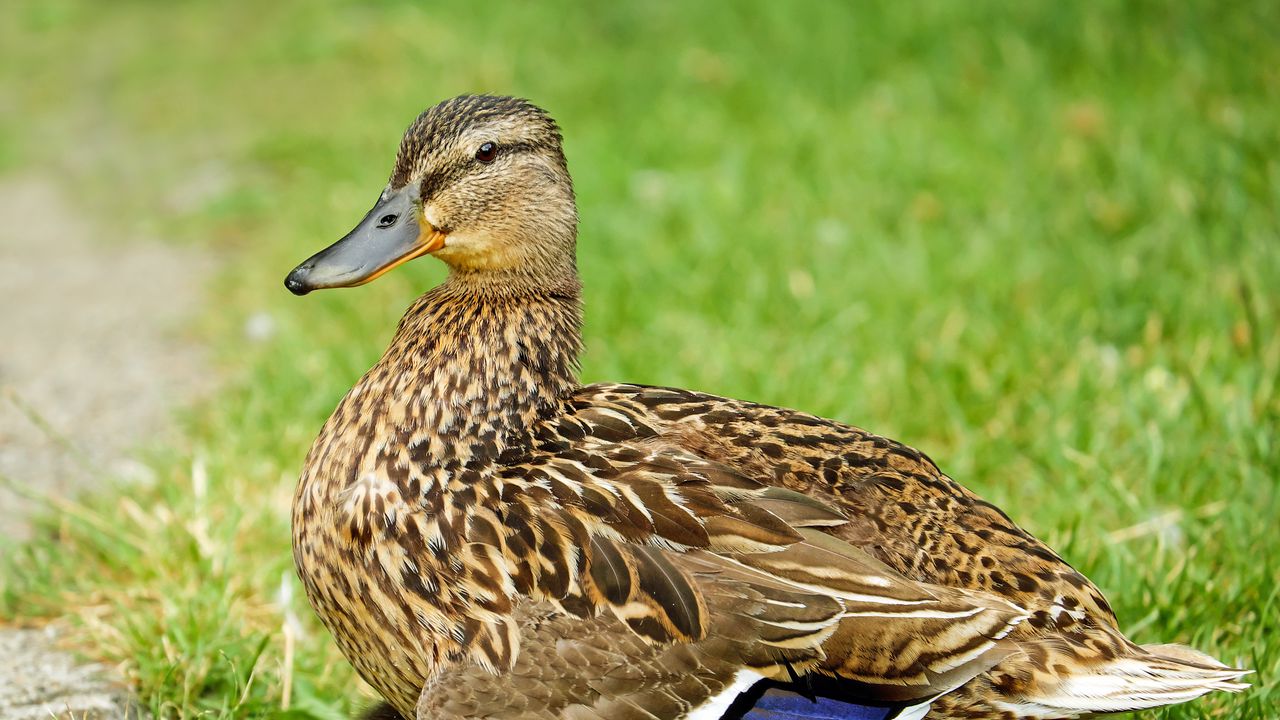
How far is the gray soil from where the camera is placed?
3080 millimetres

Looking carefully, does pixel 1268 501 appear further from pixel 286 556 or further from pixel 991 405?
pixel 286 556

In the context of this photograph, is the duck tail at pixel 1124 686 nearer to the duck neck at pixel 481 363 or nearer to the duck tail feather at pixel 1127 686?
the duck tail feather at pixel 1127 686

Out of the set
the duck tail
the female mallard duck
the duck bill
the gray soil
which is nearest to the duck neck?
the female mallard duck

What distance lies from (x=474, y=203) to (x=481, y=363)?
0.37 m

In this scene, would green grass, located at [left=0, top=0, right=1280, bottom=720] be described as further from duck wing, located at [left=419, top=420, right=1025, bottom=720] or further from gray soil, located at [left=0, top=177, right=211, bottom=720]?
duck wing, located at [left=419, top=420, right=1025, bottom=720]

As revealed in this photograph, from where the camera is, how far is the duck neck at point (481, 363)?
107 inches

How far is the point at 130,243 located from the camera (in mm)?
6777

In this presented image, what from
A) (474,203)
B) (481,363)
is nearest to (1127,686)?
(481,363)

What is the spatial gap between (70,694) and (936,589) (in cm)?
189

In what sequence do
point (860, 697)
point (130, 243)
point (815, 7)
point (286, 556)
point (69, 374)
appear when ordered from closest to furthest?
1. point (860, 697)
2. point (286, 556)
3. point (69, 374)
4. point (130, 243)
5. point (815, 7)

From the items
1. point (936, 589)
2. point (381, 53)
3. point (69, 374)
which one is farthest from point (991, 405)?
point (381, 53)

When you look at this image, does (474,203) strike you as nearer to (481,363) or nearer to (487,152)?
(487,152)

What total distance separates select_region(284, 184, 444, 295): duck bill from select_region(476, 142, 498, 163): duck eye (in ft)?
0.54

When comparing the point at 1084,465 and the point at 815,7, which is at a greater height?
the point at 815,7
